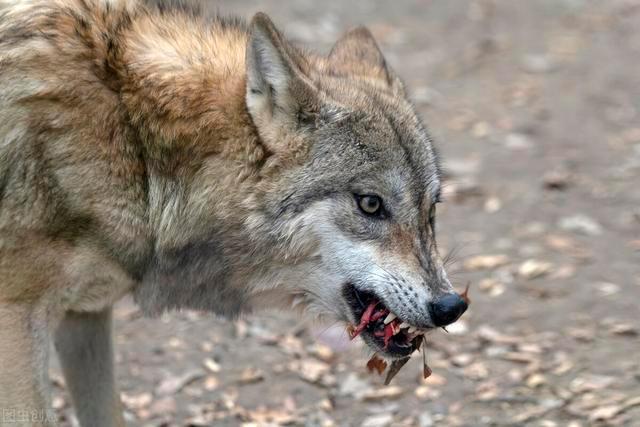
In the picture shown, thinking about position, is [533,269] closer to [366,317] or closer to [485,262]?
[485,262]

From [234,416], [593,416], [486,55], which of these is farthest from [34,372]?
[486,55]

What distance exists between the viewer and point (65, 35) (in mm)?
4238

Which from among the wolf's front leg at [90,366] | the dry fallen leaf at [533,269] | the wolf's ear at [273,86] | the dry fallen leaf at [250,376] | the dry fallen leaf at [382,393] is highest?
the wolf's ear at [273,86]

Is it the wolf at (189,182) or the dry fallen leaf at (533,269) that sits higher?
the wolf at (189,182)

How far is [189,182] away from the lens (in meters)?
4.36

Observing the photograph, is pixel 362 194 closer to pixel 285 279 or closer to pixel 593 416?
pixel 285 279

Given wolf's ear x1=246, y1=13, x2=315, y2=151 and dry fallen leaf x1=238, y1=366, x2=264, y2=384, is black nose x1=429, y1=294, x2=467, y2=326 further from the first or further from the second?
dry fallen leaf x1=238, y1=366, x2=264, y2=384

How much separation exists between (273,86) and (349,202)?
0.58 m

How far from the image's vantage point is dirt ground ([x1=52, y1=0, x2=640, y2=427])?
5.66m

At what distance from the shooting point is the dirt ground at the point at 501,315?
18.6 feet

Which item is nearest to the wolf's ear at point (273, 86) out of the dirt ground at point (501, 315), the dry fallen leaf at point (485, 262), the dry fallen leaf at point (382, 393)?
the dirt ground at point (501, 315)

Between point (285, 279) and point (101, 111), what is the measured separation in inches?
42.8

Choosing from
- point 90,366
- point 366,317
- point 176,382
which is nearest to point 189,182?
point 366,317

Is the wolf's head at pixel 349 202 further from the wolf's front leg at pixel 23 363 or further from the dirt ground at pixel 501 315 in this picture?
the dirt ground at pixel 501 315
